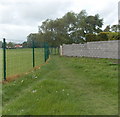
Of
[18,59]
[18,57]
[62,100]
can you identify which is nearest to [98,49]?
[18,59]

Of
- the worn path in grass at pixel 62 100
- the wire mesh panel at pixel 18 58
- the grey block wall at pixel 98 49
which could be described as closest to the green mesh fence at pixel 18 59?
the wire mesh panel at pixel 18 58

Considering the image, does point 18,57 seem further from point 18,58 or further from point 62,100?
point 62,100

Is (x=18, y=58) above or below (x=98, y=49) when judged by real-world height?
below

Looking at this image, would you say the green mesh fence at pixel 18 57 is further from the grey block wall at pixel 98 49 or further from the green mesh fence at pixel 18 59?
the grey block wall at pixel 98 49

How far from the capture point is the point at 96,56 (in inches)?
597

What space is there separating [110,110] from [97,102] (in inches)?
19.3

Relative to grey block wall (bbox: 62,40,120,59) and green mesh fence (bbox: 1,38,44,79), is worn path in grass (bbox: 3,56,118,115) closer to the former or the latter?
green mesh fence (bbox: 1,38,44,79)

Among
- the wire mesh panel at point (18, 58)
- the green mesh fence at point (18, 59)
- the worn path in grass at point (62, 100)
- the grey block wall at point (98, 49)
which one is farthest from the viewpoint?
the grey block wall at point (98, 49)

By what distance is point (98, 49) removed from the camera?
14711 mm

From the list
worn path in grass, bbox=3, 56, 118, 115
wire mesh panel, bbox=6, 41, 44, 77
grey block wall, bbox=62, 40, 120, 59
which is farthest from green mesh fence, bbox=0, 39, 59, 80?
grey block wall, bbox=62, 40, 120, 59

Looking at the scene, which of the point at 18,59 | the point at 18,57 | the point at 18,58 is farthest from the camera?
the point at 18,59

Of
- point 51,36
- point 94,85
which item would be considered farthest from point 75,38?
point 94,85

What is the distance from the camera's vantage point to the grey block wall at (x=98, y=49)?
12.6 meters

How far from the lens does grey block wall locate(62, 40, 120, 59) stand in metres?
12.6
